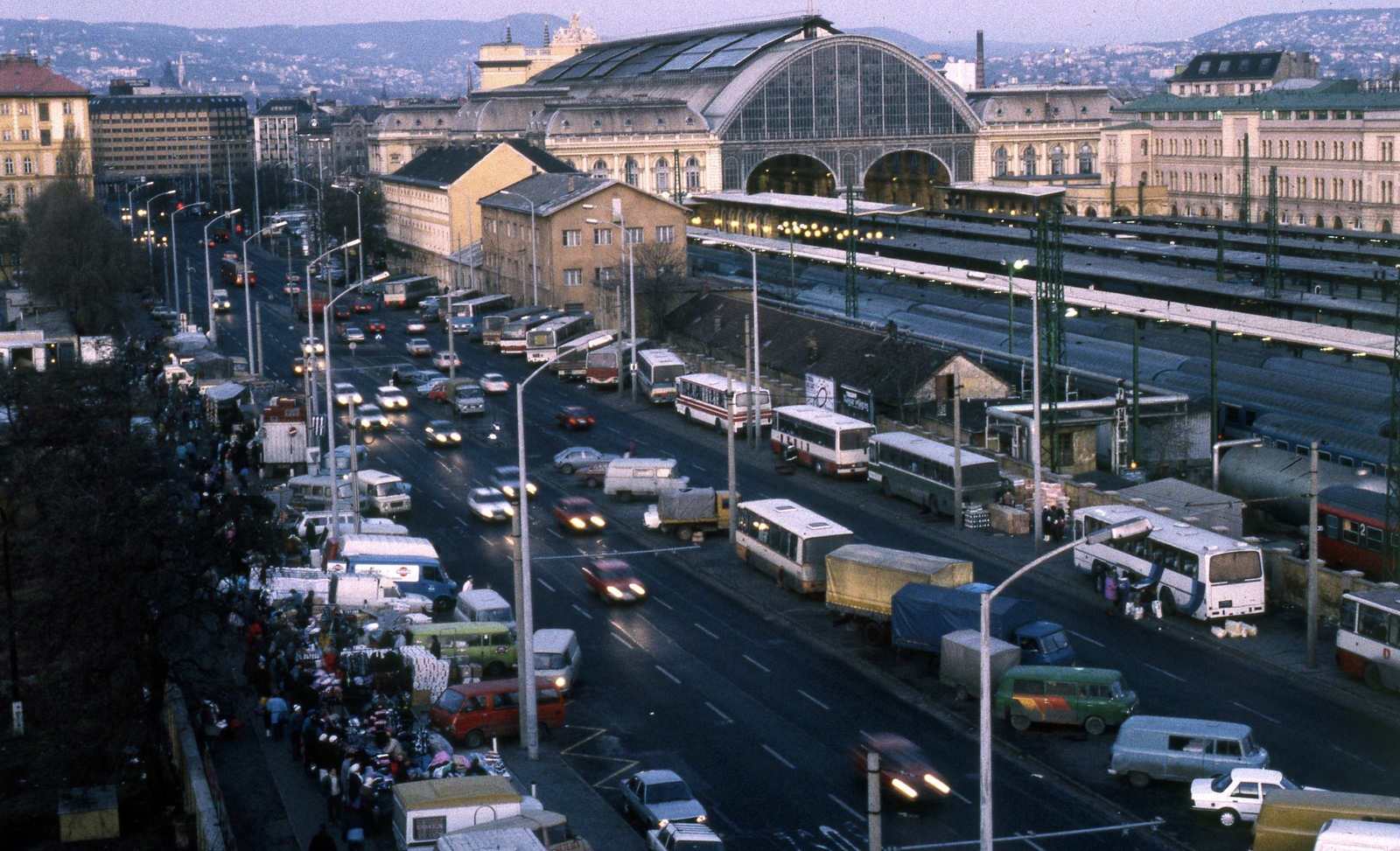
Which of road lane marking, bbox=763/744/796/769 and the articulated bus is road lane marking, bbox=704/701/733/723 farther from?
the articulated bus

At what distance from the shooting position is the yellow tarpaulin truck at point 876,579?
118ft

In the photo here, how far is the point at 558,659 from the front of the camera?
33.1 metres

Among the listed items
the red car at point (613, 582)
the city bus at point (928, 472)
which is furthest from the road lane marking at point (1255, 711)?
the city bus at point (928, 472)

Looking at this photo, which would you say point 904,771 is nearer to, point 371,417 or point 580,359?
point 371,417

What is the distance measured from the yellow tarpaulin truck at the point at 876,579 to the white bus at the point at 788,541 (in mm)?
2113

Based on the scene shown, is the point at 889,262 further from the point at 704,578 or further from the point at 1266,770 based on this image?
the point at 1266,770

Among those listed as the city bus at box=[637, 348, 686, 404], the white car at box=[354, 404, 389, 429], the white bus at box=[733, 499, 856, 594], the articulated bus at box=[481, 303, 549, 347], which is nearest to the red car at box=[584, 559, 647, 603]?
the white bus at box=[733, 499, 856, 594]

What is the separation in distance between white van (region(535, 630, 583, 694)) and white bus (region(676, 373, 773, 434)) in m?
25.2

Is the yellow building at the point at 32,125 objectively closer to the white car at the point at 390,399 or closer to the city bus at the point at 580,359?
the city bus at the point at 580,359

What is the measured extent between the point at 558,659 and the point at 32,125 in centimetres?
10598

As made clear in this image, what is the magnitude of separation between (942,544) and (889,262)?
48.0 m

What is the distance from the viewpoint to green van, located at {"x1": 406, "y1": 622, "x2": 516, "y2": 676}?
34.7m

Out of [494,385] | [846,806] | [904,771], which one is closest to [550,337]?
[494,385]

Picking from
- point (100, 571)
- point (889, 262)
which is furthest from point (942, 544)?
point (889, 262)
